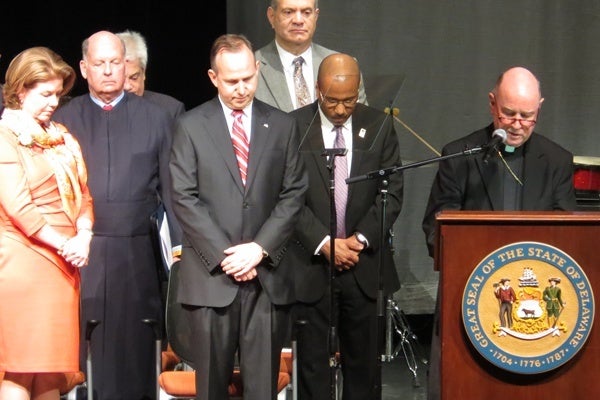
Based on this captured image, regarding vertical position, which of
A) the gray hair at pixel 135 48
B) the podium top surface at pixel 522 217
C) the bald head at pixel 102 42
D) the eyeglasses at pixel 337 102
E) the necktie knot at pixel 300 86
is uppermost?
the gray hair at pixel 135 48

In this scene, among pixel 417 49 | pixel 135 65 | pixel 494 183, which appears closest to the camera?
pixel 494 183

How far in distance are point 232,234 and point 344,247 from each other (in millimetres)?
766

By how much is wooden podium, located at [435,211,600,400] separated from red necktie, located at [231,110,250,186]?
3.00 feet

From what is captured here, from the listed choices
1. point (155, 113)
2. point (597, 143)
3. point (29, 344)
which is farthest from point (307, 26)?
point (597, 143)

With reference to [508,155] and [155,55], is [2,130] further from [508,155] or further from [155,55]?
[155,55]

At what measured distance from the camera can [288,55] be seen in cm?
565

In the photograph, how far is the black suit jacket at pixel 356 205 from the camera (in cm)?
499

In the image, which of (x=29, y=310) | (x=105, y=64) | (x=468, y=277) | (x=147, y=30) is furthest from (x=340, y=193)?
(x=147, y=30)

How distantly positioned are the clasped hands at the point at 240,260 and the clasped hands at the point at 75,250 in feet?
1.78

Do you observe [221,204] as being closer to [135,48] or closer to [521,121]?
[521,121]

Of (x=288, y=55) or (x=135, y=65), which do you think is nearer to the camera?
(x=288, y=55)

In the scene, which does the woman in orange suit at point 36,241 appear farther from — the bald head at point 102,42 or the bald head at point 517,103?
the bald head at point 517,103

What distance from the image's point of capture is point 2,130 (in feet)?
14.3

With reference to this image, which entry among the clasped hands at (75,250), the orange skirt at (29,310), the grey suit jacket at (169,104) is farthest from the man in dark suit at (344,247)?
the orange skirt at (29,310)
